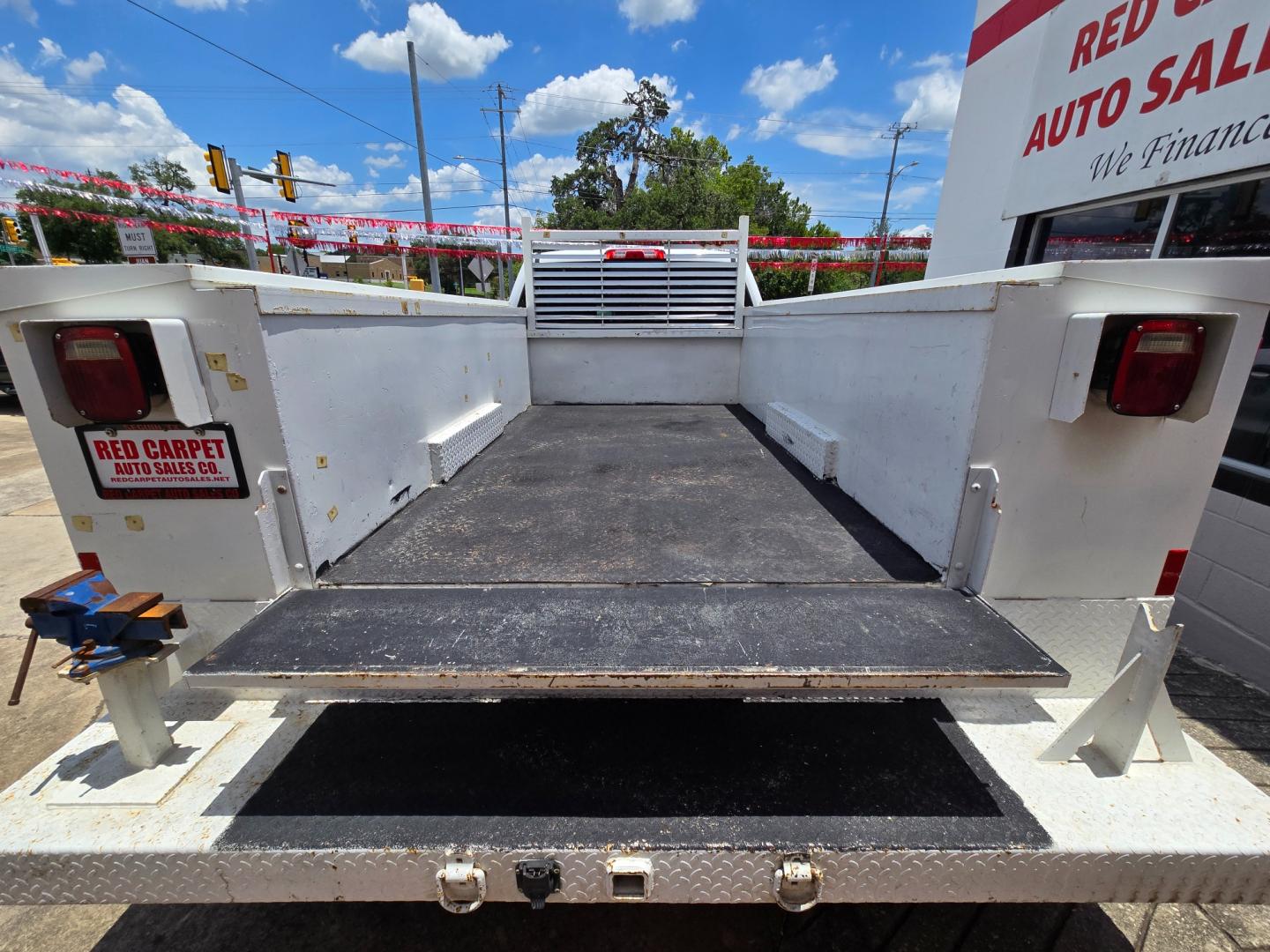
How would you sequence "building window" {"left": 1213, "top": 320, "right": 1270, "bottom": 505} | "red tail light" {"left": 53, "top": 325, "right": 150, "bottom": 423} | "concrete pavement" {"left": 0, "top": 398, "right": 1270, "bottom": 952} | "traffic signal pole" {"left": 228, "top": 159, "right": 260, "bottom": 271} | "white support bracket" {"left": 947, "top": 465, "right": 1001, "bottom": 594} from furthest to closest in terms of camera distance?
"traffic signal pole" {"left": 228, "top": 159, "right": 260, "bottom": 271}
"building window" {"left": 1213, "top": 320, "right": 1270, "bottom": 505}
"concrete pavement" {"left": 0, "top": 398, "right": 1270, "bottom": 952}
"white support bracket" {"left": 947, "top": 465, "right": 1001, "bottom": 594}
"red tail light" {"left": 53, "top": 325, "right": 150, "bottom": 423}

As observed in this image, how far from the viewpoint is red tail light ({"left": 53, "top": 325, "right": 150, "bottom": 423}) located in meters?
1.30

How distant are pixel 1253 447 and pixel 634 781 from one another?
3.94m

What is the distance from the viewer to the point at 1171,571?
1.60 metres

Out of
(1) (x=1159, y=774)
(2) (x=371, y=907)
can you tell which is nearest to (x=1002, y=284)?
(1) (x=1159, y=774)

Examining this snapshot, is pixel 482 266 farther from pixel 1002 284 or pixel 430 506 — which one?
pixel 1002 284

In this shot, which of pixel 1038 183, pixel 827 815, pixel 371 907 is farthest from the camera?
pixel 1038 183

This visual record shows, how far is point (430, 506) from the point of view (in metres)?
2.62

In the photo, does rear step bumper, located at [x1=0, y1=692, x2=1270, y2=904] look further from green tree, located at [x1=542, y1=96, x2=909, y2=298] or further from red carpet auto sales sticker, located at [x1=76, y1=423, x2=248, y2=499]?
green tree, located at [x1=542, y1=96, x2=909, y2=298]

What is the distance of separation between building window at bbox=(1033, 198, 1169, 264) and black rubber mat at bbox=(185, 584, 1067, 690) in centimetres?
355

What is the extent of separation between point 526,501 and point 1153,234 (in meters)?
4.76

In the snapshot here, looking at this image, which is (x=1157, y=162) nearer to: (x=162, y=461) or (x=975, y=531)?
(x=975, y=531)

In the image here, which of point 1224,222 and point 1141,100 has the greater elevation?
point 1141,100

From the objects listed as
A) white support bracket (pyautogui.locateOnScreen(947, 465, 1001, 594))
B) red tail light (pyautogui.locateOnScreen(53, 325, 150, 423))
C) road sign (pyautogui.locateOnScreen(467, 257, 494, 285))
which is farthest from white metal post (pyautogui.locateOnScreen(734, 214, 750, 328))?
road sign (pyautogui.locateOnScreen(467, 257, 494, 285))

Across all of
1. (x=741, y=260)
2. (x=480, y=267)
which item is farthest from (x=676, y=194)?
(x=741, y=260)
